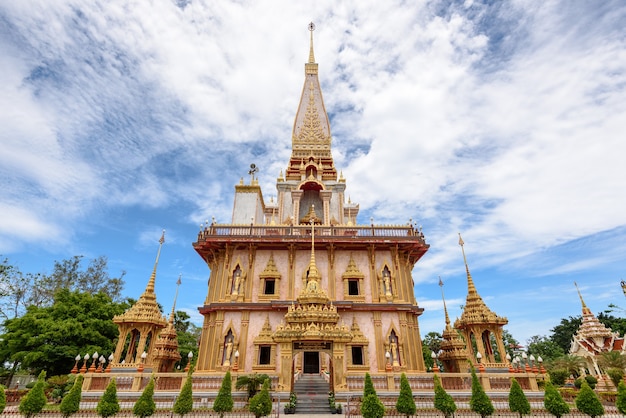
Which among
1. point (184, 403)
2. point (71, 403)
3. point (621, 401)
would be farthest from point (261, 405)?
point (621, 401)

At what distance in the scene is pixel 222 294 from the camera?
2123 cm

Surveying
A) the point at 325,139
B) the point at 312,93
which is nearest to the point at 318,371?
the point at 325,139

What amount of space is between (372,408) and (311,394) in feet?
18.2

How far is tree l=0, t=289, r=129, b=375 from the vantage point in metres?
24.1

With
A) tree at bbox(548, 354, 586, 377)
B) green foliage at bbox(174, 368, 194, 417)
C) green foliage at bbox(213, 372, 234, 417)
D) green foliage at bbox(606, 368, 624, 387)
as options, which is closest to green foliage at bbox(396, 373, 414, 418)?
green foliage at bbox(213, 372, 234, 417)

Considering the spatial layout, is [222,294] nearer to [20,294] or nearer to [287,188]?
[287,188]

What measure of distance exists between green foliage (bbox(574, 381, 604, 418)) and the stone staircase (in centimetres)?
941

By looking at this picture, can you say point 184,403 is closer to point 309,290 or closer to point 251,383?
point 251,383

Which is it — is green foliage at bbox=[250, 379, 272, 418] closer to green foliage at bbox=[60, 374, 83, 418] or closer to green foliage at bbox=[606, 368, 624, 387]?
green foliage at bbox=[60, 374, 83, 418]

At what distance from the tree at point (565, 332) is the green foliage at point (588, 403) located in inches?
1820

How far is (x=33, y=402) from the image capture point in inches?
490

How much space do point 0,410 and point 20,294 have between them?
2786 centimetres

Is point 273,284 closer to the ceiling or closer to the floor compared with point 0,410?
closer to the ceiling

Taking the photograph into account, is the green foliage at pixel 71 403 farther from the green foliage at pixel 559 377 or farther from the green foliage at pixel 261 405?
the green foliage at pixel 559 377
